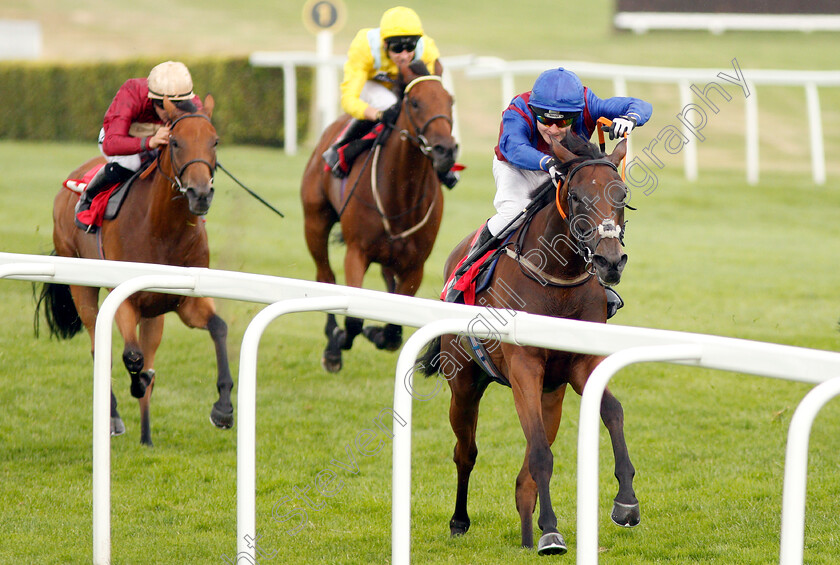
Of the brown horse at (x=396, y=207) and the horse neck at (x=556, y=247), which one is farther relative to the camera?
the brown horse at (x=396, y=207)

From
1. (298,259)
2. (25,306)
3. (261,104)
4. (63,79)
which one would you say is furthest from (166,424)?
(63,79)

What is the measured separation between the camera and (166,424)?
18.6ft

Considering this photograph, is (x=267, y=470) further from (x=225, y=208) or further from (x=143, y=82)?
(x=225, y=208)

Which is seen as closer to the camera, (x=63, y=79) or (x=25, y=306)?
(x=25, y=306)

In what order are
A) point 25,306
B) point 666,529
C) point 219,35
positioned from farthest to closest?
point 219,35 → point 25,306 → point 666,529

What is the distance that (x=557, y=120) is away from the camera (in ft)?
12.8

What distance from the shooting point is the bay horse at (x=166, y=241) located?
15.9ft

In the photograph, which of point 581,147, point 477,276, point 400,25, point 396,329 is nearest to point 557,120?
point 581,147

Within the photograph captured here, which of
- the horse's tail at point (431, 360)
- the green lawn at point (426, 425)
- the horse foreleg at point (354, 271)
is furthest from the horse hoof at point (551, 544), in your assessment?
the horse foreleg at point (354, 271)

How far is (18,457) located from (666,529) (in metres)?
2.99

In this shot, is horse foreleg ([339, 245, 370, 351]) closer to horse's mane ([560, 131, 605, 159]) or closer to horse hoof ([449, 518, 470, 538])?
horse hoof ([449, 518, 470, 538])

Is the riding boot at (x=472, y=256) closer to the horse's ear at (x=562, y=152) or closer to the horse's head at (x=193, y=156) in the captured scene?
the horse's ear at (x=562, y=152)

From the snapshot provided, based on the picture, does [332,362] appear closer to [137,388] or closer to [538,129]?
[137,388]

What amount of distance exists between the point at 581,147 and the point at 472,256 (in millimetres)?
716
